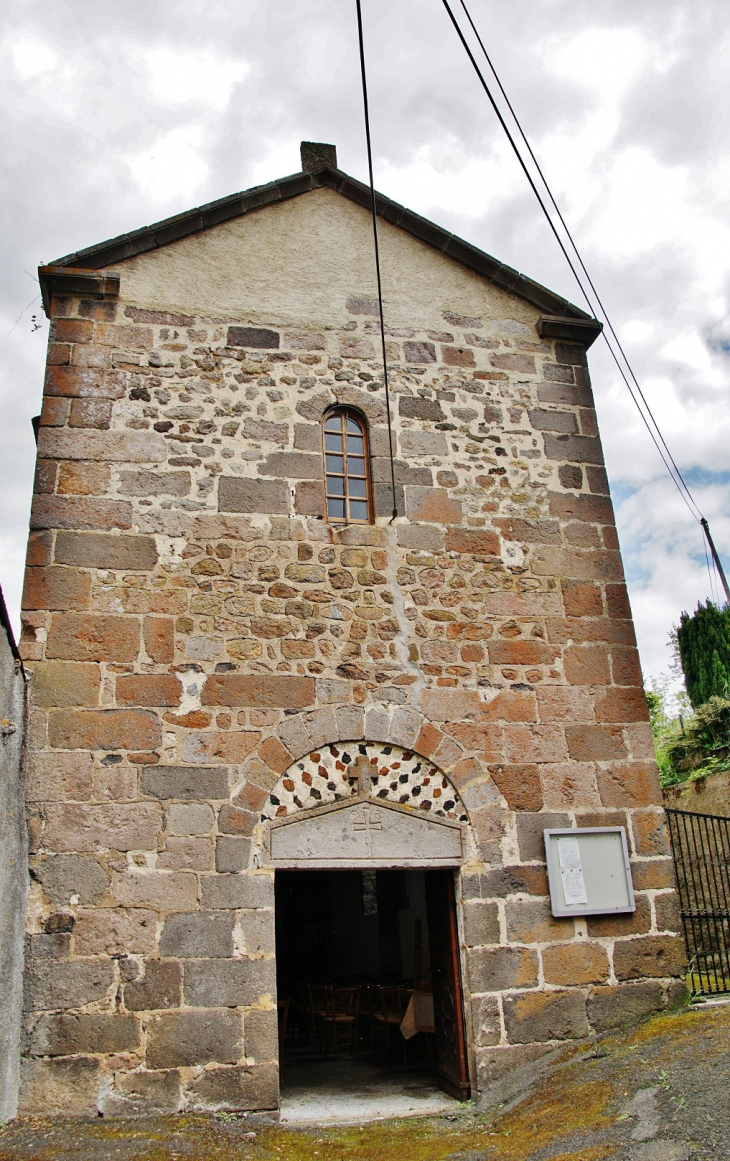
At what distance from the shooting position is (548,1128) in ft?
15.7

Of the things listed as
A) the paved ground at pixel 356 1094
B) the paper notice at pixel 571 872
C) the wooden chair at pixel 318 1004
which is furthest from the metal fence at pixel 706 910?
the wooden chair at pixel 318 1004

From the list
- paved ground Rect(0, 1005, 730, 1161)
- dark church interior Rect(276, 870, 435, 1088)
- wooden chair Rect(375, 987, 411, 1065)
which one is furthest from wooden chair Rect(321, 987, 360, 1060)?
paved ground Rect(0, 1005, 730, 1161)

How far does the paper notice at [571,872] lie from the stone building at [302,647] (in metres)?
0.16

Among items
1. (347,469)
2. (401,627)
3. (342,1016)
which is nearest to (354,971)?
(342,1016)

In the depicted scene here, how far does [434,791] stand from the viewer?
6.17 metres

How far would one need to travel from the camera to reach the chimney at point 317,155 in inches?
309

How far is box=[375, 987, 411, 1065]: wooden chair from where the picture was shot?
816cm

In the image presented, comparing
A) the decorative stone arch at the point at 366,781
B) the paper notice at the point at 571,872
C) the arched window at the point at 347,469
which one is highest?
the arched window at the point at 347,469

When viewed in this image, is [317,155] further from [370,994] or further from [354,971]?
[354,971]

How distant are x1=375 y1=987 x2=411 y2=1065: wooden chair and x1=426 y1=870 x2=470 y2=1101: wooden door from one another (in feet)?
5.03

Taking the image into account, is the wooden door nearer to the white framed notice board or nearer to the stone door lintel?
the stone door lintel

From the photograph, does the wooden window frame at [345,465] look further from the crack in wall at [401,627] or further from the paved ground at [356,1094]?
the paved ground at [356,1094]

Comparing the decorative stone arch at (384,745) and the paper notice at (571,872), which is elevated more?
the decorative stone arch at (384,745)

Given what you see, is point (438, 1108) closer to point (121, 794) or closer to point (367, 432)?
point (121, 794)
